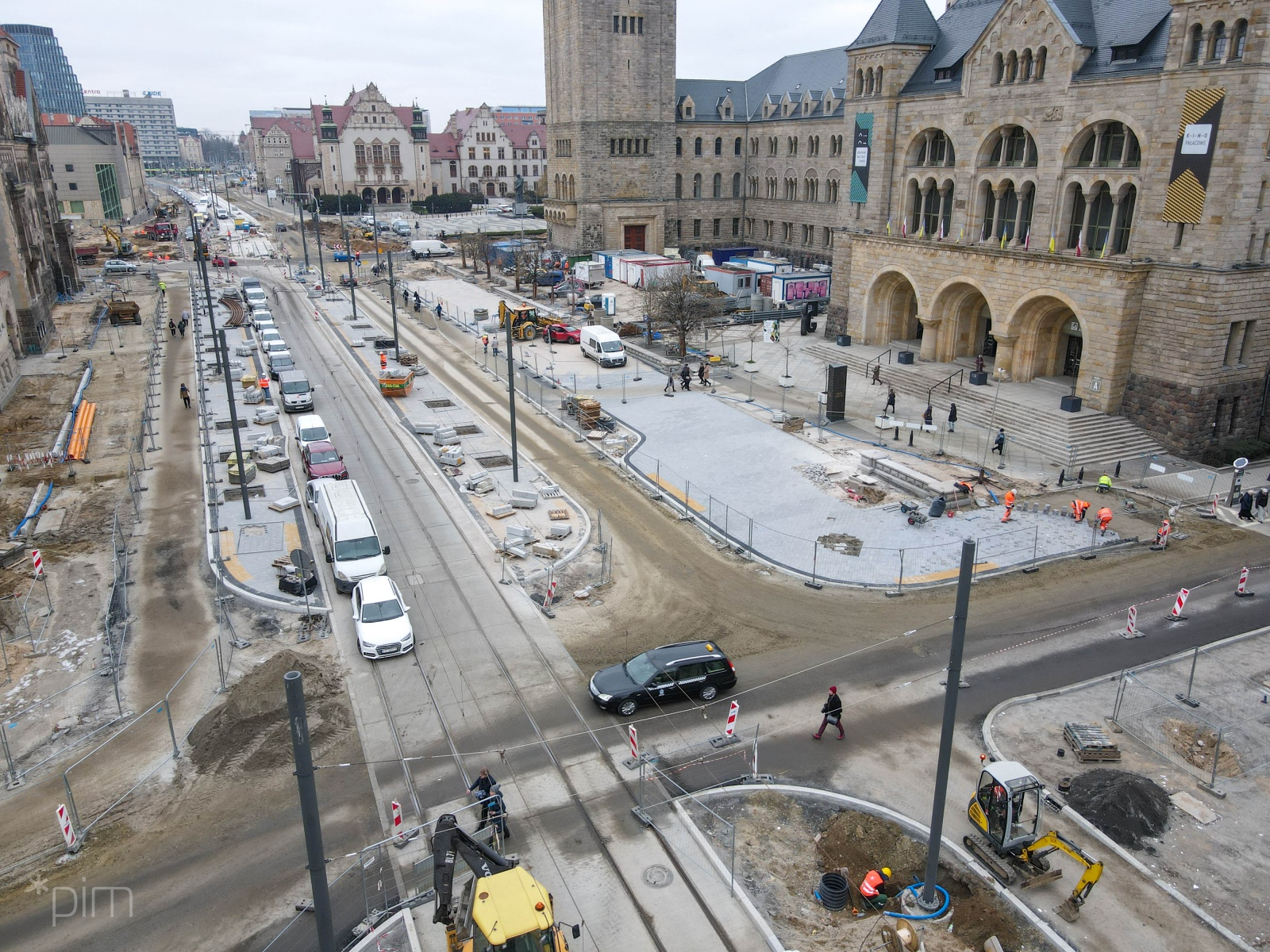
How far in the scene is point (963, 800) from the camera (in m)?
16.7

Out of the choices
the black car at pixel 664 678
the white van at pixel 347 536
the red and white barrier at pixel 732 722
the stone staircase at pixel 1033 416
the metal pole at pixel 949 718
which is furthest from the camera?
the stone staircase at pixel 1033 416

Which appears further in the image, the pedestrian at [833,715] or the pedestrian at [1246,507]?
the pedestrian at [1246,507]

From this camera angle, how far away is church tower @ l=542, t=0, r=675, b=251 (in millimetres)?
73938

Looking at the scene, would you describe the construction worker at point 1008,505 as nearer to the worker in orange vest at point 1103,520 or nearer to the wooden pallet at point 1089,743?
the worker in orange vest at point 1103,520

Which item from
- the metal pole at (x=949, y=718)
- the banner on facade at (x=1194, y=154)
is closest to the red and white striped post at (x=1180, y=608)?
the metal pole at (x=949, y=718)

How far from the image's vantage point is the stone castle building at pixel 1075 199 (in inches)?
1305

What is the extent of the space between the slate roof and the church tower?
31172mm

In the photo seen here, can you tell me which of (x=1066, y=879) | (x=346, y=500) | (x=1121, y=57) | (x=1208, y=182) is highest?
(x=1121, y=57)

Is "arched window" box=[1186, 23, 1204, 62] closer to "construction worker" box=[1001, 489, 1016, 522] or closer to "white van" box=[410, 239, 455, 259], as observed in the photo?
"construction worker" box=[1001, 489, 1016, 522]

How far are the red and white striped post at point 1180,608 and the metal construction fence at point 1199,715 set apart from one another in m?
1.80

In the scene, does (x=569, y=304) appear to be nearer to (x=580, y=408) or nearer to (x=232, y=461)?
(x=580, y=408)

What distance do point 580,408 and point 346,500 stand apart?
46.1 ft

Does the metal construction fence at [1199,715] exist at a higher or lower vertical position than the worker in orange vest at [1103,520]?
lower

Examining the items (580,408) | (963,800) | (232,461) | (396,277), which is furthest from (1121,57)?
(396,277)
